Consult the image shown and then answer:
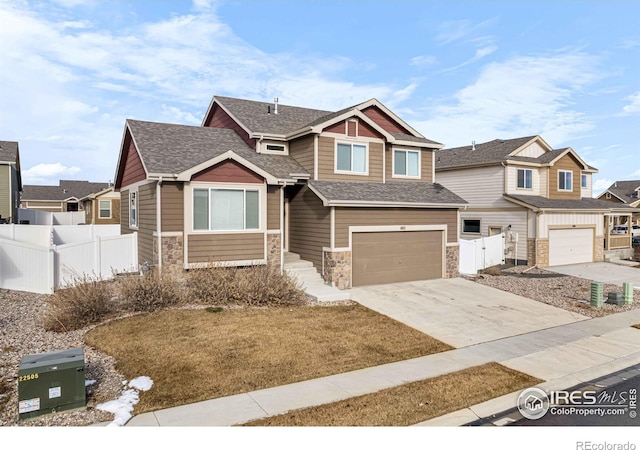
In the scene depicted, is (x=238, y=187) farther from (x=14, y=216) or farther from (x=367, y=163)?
(x=14, y=216)

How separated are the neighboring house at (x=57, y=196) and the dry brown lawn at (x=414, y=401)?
5562 cm

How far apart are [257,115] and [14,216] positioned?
2369 cm

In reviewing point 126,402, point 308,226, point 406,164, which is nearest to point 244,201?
point 308,226

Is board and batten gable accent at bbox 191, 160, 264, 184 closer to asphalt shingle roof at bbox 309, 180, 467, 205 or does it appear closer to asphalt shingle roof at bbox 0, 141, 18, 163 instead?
asphalt shingle roof at bbox 309, 180, 467, 205

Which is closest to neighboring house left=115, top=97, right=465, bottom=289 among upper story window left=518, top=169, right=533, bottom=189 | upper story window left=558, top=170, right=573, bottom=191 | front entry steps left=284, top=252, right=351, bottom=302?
front entry steps left=284, top=252, right=351, bottom=302

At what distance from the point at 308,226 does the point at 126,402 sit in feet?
38.1

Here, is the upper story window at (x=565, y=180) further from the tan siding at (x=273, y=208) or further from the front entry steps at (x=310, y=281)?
the tan siding at (x=273, y=208)

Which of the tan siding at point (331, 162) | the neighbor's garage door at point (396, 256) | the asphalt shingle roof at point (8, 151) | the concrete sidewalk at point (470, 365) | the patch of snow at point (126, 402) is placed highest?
the asphalt shingle roof at point (8, 151)

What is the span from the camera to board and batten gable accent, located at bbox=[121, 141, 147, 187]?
16766mm

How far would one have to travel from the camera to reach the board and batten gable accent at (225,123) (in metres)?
19.6

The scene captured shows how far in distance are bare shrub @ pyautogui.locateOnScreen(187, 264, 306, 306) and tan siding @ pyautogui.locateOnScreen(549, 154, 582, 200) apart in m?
21.2

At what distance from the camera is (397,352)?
9547mm

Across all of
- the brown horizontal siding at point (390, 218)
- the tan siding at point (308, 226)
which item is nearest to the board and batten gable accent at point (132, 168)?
the tan siding at point (308, 226)

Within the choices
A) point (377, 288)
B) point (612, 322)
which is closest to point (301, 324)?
point (377, 288)
